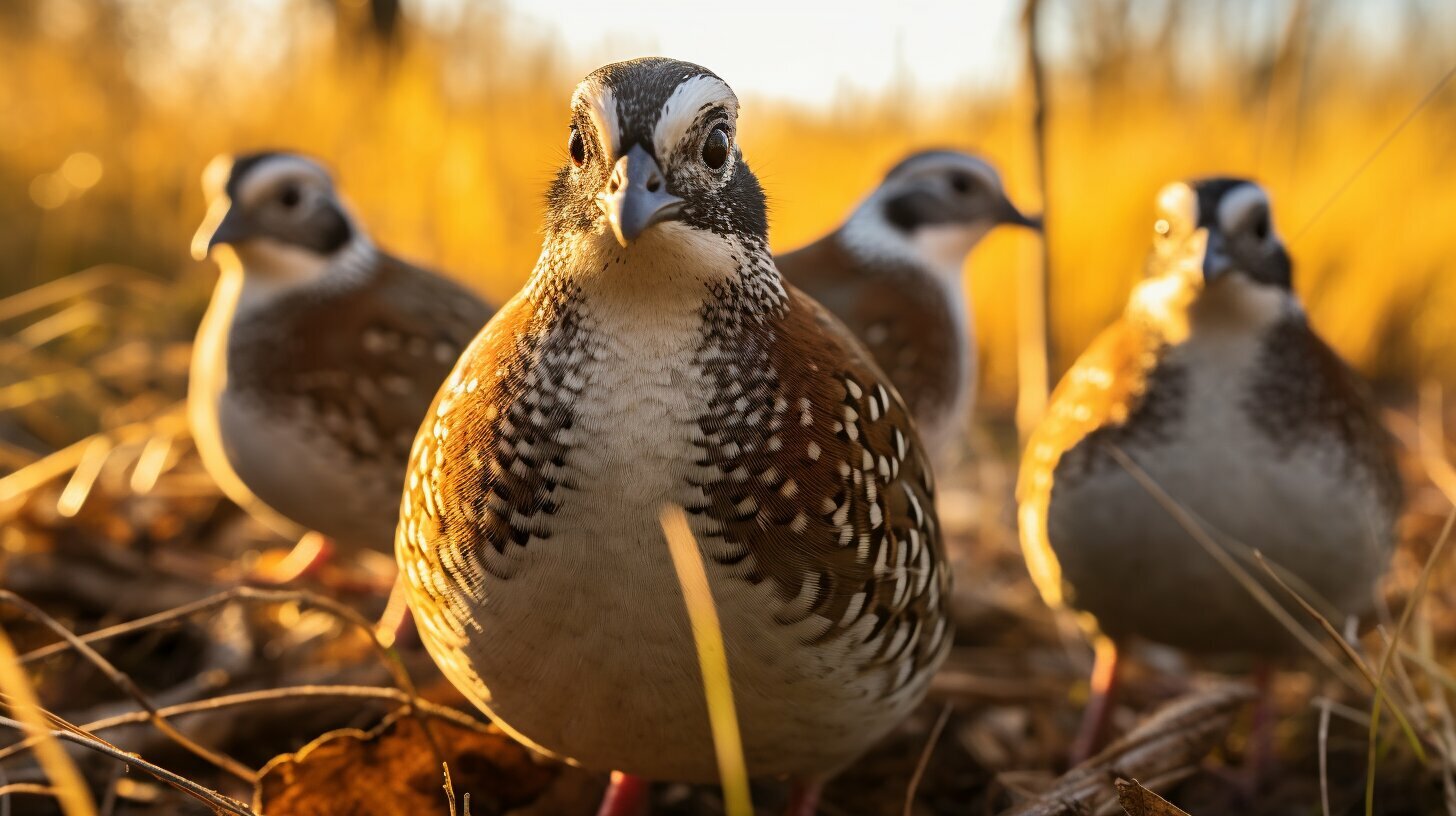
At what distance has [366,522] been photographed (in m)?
4.34

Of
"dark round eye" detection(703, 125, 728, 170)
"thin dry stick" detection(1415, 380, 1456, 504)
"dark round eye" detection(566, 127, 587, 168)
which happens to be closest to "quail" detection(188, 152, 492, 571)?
"dark round eye" detection(566, 127, 587, 168)

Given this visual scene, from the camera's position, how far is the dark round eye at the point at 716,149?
235cm

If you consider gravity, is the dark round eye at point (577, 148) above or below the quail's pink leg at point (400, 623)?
above

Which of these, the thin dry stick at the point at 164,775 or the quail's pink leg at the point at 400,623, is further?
the quail's pink leg at the point at 400,623

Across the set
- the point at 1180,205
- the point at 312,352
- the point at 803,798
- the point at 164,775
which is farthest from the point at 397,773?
the point at 1180,205

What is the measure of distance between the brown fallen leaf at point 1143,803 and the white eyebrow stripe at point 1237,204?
1.85 metres

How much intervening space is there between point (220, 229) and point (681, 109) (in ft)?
9.85

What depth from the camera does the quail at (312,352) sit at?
4.31 metres

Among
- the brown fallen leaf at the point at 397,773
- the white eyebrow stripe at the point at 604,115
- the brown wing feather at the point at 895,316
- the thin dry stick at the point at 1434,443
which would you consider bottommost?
the thin dry stick at the point at 1434,443

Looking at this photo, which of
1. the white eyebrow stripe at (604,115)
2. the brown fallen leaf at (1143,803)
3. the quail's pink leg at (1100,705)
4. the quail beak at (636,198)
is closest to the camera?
the quail beak at (636,198)

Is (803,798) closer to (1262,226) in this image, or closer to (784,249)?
(1262,226)

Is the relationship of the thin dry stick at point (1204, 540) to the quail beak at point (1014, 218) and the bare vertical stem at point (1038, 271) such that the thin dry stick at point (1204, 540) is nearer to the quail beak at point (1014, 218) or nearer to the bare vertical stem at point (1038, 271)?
the bare vertical stem at point (1038, 271)

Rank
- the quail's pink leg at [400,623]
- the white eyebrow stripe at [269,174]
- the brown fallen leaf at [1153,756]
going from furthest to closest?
the white eyebrow stripe at [269,174], the quail's pink leg at [400,623], the brown fallen leaf at [1153,756]

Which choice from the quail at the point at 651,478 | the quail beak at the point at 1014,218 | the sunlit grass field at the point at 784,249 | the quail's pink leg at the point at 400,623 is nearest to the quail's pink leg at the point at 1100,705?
the sunlit grass field at the point at 784,249
